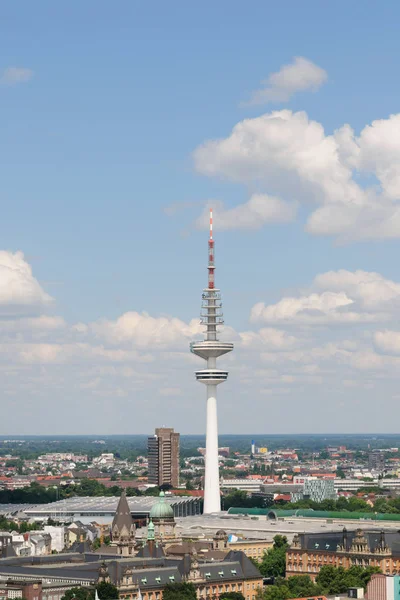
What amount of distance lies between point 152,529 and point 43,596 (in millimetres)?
35137

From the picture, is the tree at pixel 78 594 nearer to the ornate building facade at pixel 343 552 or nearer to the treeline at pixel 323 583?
the treeline at pixel 323 583

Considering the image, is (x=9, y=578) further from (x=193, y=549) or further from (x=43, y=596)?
(x=193, y=549)

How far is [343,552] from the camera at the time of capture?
190 meters

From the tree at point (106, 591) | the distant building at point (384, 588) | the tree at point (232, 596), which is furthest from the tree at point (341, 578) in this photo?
the tree at point (106, 591)

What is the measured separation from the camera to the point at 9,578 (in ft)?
547

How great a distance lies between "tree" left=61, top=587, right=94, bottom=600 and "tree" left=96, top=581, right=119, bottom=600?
3.12 feet

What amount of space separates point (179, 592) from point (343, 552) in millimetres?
36158

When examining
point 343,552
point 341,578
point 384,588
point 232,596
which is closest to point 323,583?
point 341,578

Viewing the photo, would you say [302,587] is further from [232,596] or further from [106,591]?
[106,591]

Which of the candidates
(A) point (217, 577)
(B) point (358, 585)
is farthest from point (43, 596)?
(B) point (358, 585)

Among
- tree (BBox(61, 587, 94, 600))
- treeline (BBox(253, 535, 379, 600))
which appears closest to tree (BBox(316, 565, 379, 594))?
treeline (BBox(253, 535, 379, 600))

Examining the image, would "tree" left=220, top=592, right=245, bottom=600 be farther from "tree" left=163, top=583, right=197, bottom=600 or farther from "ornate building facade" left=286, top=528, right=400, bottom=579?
"ornate building facade" left=286, top=528, right=400, bottom=579

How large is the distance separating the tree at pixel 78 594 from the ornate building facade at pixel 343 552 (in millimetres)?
42564

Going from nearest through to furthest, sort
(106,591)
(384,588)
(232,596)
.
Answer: (106,591), (384,588), (232,596)
